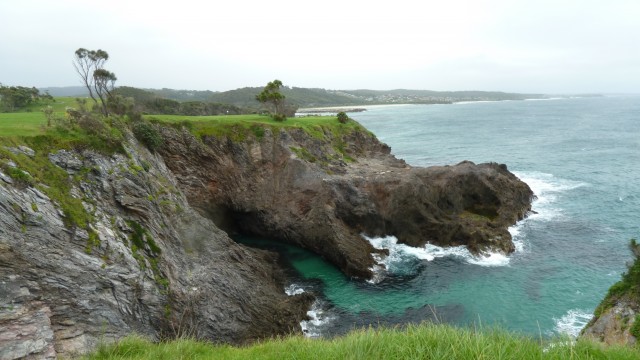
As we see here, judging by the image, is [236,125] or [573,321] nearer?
[573,321]

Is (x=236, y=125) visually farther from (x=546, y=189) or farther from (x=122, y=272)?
(x=546, y=189)

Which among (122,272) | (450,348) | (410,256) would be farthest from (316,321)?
(450,348)

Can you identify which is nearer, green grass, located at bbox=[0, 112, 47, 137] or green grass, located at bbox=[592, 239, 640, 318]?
green grass, located at bbox=[592, 239, 640, 318]

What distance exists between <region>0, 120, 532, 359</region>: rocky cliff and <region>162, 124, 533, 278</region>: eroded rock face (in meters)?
0.12

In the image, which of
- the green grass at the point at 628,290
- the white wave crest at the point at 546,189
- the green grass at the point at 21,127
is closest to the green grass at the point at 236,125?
the green grass at the point at 21,127

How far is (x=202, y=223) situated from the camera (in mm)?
25781

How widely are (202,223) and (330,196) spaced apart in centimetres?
1235

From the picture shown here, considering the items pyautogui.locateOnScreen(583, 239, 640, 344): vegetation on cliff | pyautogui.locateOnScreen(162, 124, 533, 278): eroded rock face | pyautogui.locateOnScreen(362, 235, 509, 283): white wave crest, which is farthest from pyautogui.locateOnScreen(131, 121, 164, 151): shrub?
pyautogui.locateOnScreen(583, 239, 640, 344): vegetation on cliff

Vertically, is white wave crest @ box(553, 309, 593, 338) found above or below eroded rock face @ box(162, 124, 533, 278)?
below

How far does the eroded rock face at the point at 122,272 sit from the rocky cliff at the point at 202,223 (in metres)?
0.06

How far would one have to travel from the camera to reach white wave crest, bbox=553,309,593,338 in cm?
2123

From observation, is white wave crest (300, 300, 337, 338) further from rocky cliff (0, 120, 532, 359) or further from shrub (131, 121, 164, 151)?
shrub (131, 121, 164, 151)

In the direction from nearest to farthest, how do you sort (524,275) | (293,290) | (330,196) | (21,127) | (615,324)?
1. (615,324)
2. (21,127)
3. (293,290)
4. (524,275)
5. (330,196)

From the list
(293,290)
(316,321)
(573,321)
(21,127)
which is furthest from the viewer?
(293,290)
